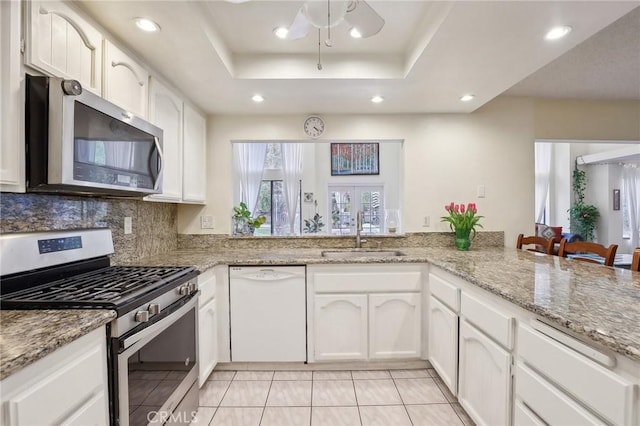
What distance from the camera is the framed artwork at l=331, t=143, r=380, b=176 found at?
6578 mm

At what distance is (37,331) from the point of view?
2.76 ft

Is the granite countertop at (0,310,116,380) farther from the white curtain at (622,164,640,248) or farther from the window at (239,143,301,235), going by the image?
the white curtain at (622,164,640,248)

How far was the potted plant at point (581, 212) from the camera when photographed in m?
6.68

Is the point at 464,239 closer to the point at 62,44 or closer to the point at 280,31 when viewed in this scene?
the point at 280,31

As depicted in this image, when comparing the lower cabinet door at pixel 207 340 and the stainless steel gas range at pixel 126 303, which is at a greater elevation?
the stainless steel gas range at pixel 126 303

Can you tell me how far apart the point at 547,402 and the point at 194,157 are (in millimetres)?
2557

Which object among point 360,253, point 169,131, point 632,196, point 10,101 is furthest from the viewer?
point 632,196

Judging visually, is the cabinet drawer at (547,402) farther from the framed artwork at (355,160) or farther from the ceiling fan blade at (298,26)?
the framed artwork at (355,160)

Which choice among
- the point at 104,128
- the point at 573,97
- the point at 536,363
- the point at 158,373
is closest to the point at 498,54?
the point at 536,363

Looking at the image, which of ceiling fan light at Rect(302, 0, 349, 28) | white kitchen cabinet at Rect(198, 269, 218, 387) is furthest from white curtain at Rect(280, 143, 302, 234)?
ceiling fan light at Rect(302, 0, 349, 28)

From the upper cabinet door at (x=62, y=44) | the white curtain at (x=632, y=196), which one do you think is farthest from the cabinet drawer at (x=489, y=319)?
the white curtain at (x=632, y=196)

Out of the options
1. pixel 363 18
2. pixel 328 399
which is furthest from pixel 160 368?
pixel 363 18

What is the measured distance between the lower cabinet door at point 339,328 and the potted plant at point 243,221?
102cm

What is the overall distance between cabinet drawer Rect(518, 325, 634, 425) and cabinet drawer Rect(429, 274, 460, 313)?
59cm
